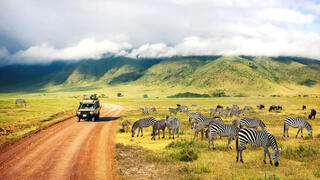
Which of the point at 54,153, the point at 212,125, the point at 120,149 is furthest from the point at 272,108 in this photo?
the point at 54,153

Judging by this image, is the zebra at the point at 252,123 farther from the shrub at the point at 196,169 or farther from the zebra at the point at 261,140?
the shrub at the point at 196,169

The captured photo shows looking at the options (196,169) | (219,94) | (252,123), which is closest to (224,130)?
(196,169)

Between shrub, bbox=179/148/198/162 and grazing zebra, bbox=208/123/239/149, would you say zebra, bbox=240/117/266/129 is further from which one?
shrub, bbox=179/148/198/162

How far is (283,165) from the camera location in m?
16.1

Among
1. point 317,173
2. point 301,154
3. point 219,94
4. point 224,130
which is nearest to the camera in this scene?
point 317,173

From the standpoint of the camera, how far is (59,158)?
1753 centimetres

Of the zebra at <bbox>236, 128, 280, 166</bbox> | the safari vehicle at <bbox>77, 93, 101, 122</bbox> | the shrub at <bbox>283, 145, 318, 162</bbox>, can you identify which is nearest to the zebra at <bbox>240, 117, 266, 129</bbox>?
the shrub at <bbox>283, 145, 318, 162</bbox>

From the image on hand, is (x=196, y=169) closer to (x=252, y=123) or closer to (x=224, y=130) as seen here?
(x=224, y=130)

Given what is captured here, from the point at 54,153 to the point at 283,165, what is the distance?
1620cm

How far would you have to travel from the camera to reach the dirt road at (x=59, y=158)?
1426 centimetres

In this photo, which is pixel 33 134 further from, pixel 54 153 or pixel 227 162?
pixel 227 162

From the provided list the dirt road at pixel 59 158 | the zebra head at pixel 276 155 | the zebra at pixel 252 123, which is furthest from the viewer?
the zebra at pixel 252 123

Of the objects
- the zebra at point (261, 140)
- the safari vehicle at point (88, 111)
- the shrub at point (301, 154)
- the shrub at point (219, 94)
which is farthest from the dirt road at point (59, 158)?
the shrub at point (219, 94)

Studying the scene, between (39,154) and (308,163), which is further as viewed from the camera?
(39,154)
